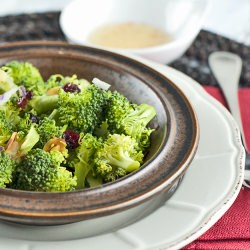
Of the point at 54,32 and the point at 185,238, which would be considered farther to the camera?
the point at 54,32

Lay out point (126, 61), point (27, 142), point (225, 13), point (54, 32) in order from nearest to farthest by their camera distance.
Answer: point (27, 142)
point (126, 61)
point (54, 32)
point (225, 13)

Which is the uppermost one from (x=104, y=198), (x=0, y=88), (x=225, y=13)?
(x=104, y=198)

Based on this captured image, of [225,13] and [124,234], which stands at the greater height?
[124,234]

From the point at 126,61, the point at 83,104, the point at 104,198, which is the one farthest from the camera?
the point at 126,61

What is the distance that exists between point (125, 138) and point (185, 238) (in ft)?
1.75

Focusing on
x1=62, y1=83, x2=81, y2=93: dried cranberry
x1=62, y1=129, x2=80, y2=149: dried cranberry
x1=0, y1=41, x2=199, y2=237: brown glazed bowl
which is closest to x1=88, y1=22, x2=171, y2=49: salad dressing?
x1=0, y1=41, x2=199, y2=237: brown glazed bowl

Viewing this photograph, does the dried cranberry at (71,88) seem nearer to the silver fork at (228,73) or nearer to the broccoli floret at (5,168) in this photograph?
the broccoli floret at (5,168)

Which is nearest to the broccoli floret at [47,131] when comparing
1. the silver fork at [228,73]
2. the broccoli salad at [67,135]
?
the broccoli salad at [67,135]

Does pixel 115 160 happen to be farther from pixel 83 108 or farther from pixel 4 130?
pixel 4 130

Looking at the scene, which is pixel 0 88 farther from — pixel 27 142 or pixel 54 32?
pixel 54 32

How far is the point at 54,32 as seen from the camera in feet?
13.2

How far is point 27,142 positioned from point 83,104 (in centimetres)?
32

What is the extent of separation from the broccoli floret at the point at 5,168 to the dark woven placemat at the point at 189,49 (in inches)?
68.1

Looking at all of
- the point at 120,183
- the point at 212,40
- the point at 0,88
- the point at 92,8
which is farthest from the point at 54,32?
the point at 120,183
